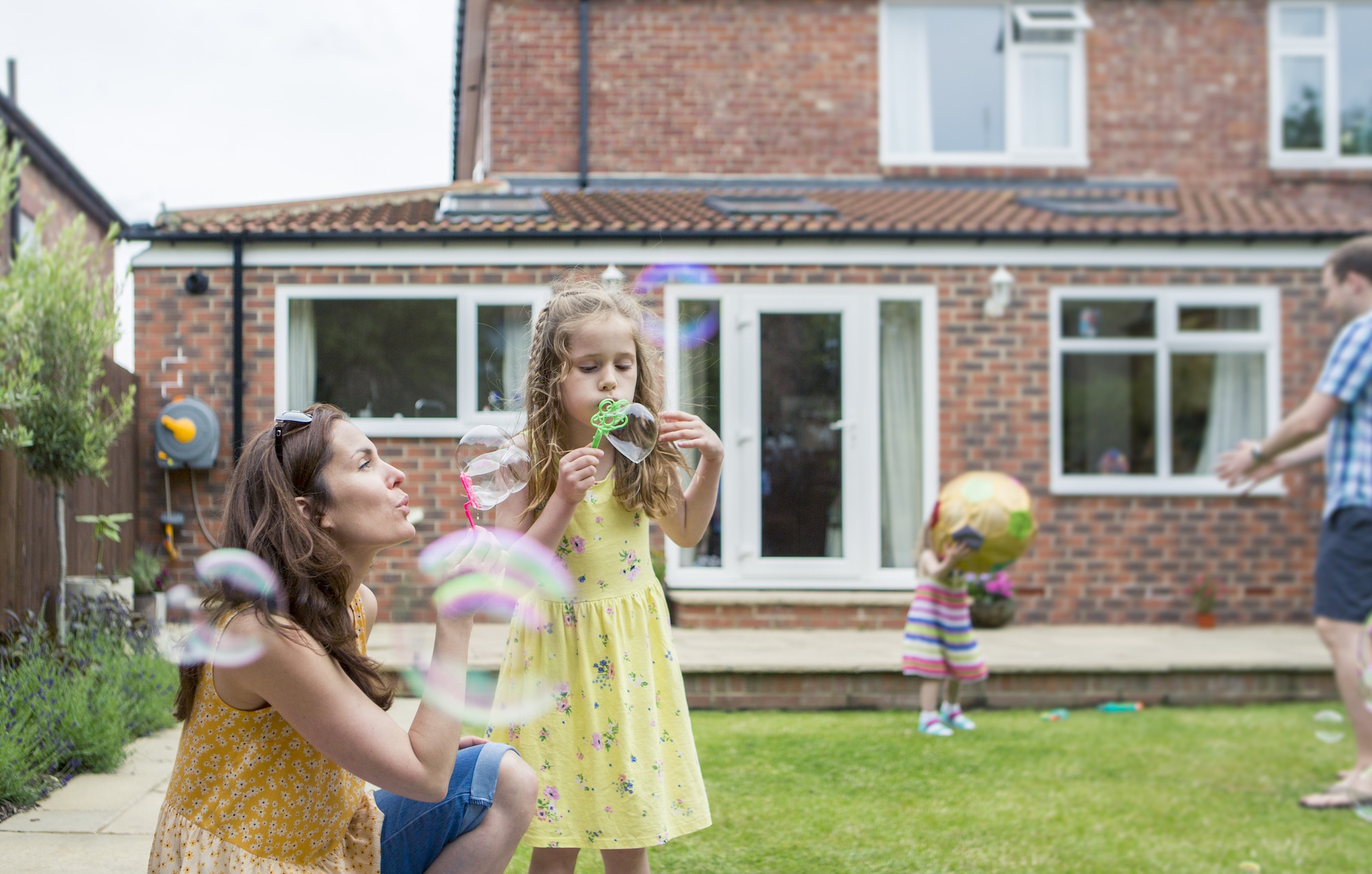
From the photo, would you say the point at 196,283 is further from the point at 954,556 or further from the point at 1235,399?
the point at 1235,399

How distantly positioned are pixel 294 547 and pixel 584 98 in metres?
9.92

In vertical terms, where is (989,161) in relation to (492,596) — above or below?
above

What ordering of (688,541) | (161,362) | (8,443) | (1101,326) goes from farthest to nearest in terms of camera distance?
1. (1101,326)
2. (161,362)
3. (8,443)
4. (688,541)

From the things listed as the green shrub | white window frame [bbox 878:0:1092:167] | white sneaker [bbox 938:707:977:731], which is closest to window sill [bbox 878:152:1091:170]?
white window frame [bbox 878:0:1092:167]

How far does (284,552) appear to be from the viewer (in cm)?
176

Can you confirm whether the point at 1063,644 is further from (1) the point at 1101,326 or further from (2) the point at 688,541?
(2) the point at 688,541

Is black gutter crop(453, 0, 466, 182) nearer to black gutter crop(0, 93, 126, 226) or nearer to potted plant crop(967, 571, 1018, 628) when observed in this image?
black gutter crop(0, 93, 126, 226)

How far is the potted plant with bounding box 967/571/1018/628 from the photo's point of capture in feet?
26.6

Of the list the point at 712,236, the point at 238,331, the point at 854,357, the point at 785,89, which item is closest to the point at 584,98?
the point at 785,89

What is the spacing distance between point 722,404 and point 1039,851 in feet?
17.9

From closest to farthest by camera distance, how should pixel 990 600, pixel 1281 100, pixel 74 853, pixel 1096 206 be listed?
pixel 74 853 → pixel 990 600 → pixel 1096 206 → pixel 1281 100

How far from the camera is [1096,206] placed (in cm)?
979

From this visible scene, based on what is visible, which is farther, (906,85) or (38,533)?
(906,85)

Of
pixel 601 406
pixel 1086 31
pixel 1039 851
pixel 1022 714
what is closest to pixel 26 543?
pixel 601 406
